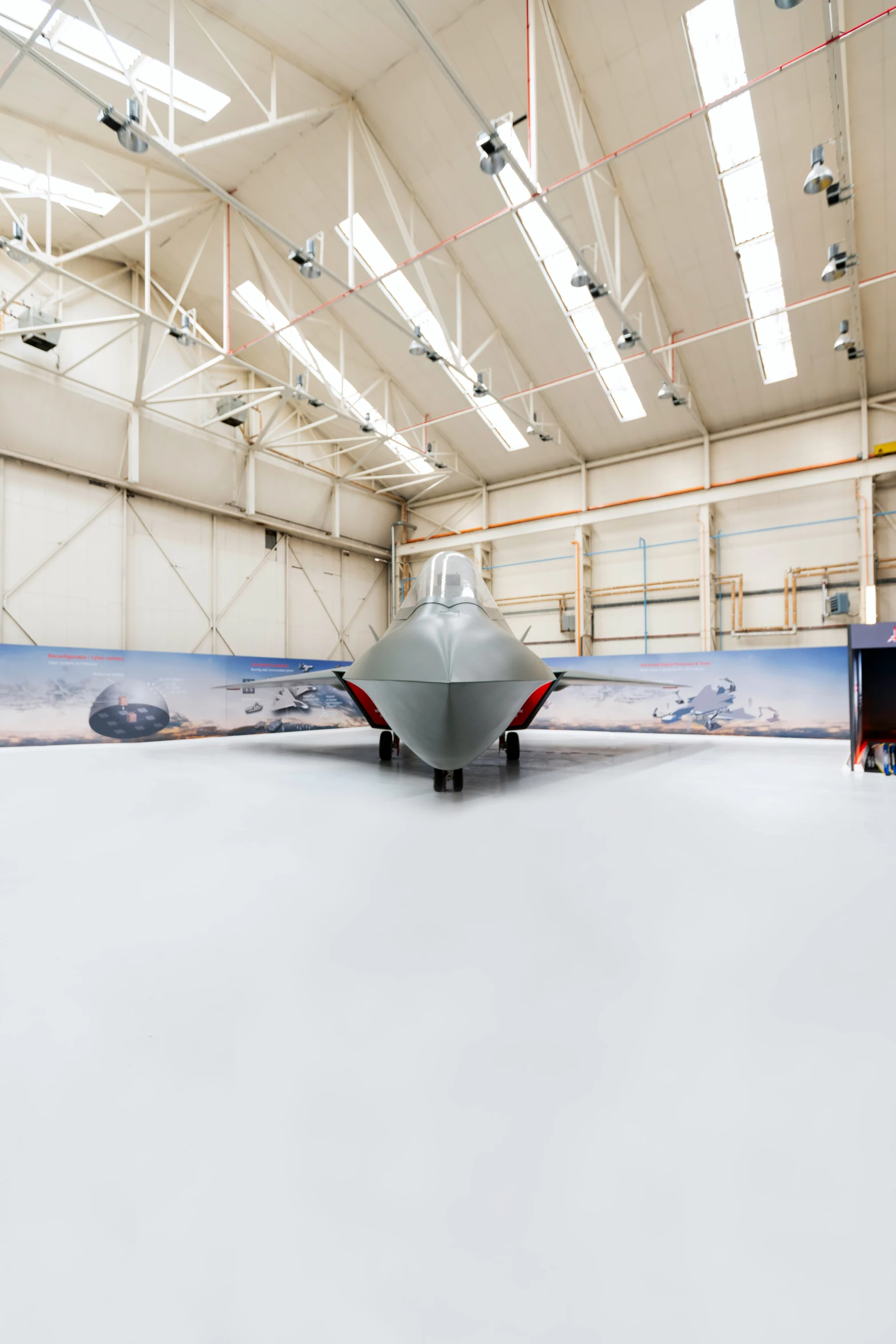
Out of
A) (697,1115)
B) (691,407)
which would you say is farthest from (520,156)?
(697,1115)

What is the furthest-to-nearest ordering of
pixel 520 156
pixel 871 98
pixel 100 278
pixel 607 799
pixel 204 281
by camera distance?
pixel 204 281, pixel 100 278, pixel 520 156, pixel 871 98, pixel 607 799

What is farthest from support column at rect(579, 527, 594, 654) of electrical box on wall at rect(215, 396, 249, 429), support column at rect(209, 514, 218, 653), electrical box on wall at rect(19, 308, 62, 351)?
electrical box on wall at rect(19, 308, 62, 351)

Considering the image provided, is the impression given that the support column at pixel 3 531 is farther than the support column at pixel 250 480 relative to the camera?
No

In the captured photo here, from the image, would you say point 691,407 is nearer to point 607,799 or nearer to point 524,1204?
point 607,799

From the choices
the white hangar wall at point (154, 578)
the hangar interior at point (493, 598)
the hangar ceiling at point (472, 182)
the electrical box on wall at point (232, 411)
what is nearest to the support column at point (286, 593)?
the white hangar wall at point (154, 578)

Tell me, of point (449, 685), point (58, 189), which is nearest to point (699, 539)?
point (449, 685)

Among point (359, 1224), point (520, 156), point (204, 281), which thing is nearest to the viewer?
point (359, 1224)

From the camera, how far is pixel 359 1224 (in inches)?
44.5

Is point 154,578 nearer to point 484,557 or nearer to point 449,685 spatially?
point 484,557

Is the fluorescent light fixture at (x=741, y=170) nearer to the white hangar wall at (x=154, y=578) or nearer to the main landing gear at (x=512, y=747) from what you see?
the main landing gear at (x=512, y=747)

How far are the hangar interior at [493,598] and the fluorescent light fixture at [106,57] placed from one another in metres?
0.11

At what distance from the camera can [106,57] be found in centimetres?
912

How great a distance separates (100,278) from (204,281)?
7.77 feet

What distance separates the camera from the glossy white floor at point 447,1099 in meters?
1.00
